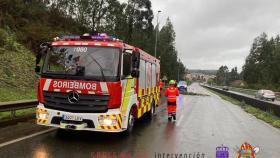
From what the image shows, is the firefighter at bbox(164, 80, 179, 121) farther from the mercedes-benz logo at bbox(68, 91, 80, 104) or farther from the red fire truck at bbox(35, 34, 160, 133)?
the mercedes-benz logo at bbox(68, 91, 80, 104)

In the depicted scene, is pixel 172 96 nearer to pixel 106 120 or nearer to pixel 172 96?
pixel 172 96

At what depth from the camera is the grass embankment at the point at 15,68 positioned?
21781mm

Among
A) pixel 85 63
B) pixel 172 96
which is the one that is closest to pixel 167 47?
pixel 172 96

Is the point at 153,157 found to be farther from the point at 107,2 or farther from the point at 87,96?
the point at 107,2

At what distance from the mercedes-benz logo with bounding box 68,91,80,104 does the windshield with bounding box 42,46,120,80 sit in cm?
46

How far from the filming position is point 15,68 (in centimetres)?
2442

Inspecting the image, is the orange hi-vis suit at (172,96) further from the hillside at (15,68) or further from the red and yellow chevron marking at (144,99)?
the hillside at (15,68)

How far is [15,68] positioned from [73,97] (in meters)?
16.6

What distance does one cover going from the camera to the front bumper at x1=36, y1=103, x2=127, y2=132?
910 cm

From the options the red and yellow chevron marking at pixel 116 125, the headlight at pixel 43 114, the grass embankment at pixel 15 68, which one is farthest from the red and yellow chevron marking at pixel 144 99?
the grass embankment at pixel 15 68

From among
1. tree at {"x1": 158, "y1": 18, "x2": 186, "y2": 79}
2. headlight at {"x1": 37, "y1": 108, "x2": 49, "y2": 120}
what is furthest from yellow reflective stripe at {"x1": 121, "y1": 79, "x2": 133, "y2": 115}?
tree at {"x1": 158, "y1": 18, "x2": 186, "y2": 79}

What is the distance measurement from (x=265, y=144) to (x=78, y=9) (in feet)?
124

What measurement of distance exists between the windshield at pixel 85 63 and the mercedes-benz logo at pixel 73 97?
1.52 feet

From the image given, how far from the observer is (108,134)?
1096 cm
